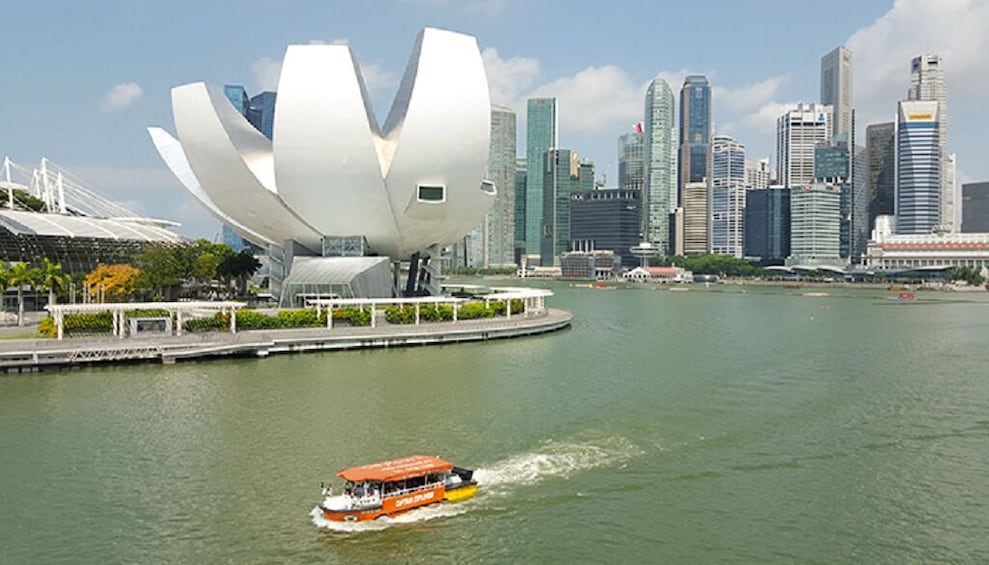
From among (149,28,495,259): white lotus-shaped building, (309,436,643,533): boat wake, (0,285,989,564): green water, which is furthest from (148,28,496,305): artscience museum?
(309,436,643,533): boat wake

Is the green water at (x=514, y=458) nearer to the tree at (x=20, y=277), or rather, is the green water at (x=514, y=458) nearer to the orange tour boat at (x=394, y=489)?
the orange tour boat at (x=394, y=489)

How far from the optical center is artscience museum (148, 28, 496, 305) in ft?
127

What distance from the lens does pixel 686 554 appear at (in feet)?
41.1

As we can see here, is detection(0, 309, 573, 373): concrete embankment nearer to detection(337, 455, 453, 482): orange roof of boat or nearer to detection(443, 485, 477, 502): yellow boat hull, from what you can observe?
detection(337, 455, 453, 482): orange roof of boat

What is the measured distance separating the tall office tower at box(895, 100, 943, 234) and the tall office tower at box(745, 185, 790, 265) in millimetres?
25688

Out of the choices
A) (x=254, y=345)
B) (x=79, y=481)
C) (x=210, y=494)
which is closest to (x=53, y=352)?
(x=254, y=345)

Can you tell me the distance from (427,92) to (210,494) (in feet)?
91.3

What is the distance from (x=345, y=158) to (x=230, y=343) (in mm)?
13018

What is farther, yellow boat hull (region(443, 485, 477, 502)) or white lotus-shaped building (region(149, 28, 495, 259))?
white lotus-shaped building (region(149, 28, 495, 259))

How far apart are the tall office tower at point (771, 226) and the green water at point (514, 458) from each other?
166 meters

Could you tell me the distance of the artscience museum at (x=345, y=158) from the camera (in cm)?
3866

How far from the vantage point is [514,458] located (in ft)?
55.8

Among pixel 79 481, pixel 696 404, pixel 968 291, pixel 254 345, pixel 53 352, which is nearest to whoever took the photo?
pixel 79 481

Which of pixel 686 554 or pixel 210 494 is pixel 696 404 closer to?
pixel 686 554
